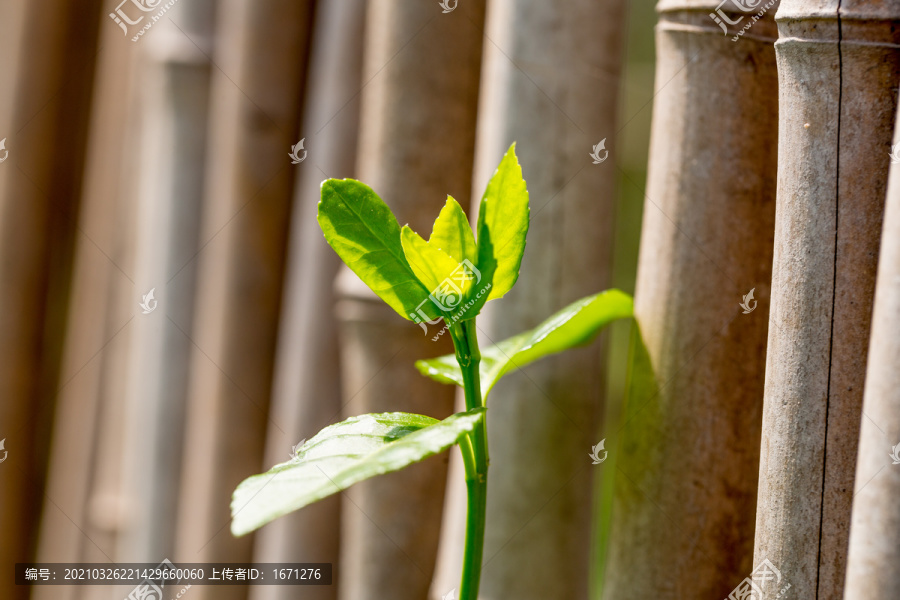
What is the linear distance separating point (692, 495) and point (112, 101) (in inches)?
45.9

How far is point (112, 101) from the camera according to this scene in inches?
49.1

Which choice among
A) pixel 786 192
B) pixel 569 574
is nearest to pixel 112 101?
pixel 569 574

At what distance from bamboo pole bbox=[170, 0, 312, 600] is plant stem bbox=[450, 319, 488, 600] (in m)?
0.59

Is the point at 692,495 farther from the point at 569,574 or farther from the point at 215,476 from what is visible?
the point at 215,476

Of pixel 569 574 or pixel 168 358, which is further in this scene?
pixel 168 358

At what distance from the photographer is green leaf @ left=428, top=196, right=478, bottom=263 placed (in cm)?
33
